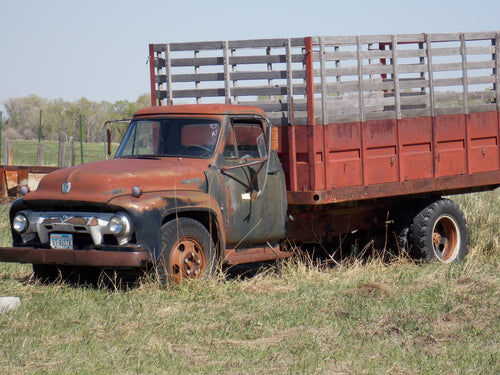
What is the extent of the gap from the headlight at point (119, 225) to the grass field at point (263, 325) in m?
0.56

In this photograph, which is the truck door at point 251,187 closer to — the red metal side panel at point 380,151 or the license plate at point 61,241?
the red metal side panel at point 380,151

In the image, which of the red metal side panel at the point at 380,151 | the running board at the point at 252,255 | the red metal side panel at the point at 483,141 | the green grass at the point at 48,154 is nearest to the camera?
the running board at the point at 252,255

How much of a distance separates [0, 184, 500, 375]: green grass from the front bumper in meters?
0.31

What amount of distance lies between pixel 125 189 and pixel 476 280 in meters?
3.58

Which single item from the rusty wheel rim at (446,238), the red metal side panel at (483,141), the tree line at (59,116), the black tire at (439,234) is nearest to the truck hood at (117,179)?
the black tire at (439,234)

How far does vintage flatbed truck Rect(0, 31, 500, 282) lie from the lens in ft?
25.6

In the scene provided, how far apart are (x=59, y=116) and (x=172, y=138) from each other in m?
54.9

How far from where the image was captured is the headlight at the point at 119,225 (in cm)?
753

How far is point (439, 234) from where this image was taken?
35.3ft

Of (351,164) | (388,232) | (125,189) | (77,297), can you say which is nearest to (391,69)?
(351,164)

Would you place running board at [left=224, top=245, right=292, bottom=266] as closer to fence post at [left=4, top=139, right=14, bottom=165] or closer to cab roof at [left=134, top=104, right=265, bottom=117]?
cab roof at [left=134, top=104, right=265, bottom=117]

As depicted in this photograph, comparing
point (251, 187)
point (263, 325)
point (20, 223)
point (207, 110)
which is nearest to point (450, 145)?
point (251, 187)

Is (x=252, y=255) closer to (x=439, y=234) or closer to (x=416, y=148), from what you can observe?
(x=416, y=148)

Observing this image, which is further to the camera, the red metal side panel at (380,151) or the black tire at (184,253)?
the red metal side panel at (380,151)
